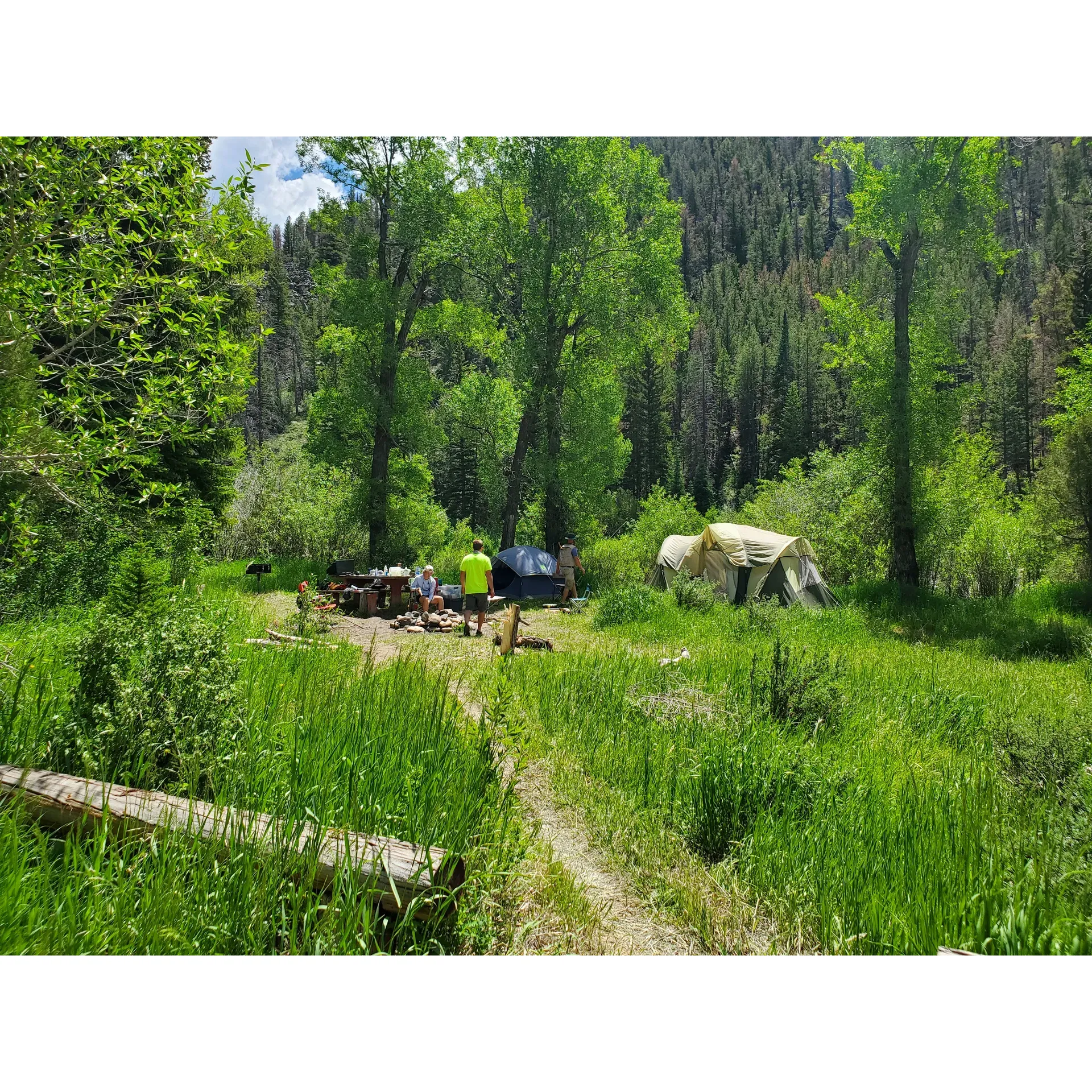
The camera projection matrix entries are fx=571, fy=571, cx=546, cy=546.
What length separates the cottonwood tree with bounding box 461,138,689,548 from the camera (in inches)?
647

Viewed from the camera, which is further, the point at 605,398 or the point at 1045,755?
the point at 605,398

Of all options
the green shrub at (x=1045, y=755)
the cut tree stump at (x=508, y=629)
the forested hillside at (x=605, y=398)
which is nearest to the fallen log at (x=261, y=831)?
the cut tree stump at (x=508, y=629)

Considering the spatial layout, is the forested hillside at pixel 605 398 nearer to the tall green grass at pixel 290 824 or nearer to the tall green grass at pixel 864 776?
the tall green grass at pixel 864 776

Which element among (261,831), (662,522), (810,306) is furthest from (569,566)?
(810,306)

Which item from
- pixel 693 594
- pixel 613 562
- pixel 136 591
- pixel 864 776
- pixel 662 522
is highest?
pixel 136 591

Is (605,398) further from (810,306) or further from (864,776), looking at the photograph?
(810,306)

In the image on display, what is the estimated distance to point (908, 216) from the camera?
37.3ft

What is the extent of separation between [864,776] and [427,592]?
955cm

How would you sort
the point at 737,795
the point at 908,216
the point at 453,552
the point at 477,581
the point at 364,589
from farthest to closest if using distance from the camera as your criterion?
1. the point at 453,552
2. the point at 364,589
3. the point at 908,216
4. the point at 477,581
5. the point at 737,795

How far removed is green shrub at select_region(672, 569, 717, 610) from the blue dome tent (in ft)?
12.8

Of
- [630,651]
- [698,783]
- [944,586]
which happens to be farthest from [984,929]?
[944,586]

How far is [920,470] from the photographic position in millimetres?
13695

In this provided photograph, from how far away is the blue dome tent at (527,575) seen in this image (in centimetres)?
1631

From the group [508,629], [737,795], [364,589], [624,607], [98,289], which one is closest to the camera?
[737,795]
